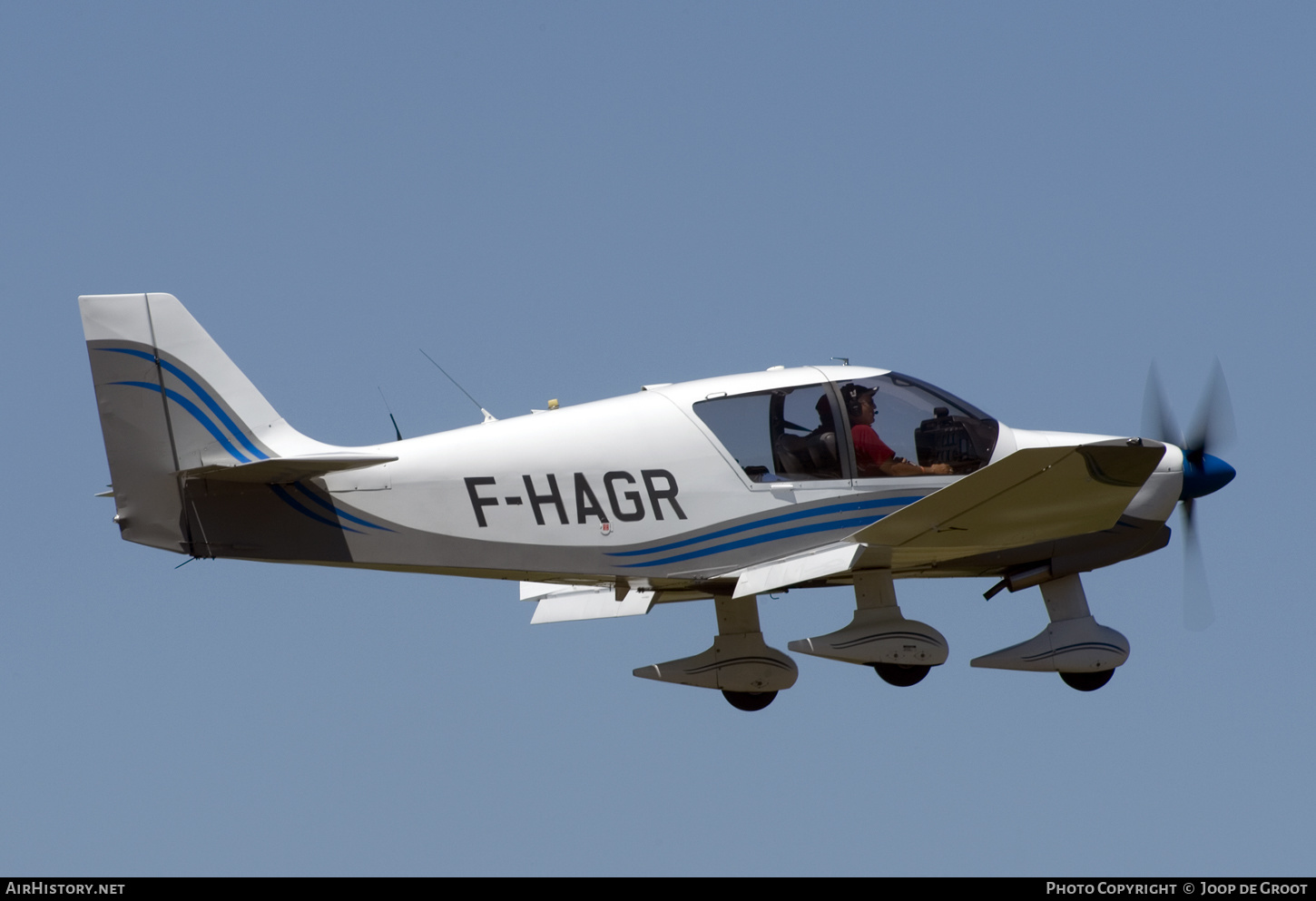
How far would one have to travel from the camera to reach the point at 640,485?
14.1 m

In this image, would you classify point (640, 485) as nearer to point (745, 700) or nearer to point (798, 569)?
point (798, 569)

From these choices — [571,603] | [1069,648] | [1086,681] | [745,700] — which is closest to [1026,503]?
[1069,648]

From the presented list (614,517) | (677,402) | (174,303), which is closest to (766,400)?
(677,402)

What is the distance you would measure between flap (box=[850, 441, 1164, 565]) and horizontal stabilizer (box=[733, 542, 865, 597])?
24 centimetres

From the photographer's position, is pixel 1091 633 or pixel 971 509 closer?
pixel 971 509

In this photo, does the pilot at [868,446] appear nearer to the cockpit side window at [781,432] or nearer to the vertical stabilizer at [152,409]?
the cockpit side window at [781,432]

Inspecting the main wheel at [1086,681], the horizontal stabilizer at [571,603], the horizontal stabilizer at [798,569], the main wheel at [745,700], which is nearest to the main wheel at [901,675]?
the main wheel at [745,700]

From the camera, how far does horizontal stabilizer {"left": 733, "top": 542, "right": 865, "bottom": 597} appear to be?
13.7m

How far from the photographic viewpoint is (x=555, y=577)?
14.3 metres

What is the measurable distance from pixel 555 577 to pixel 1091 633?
16.6 feet

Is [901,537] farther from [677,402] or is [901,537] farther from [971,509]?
[677,402]

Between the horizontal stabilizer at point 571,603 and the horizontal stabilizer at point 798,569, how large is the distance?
6.76 ft

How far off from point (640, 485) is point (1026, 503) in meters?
3.23

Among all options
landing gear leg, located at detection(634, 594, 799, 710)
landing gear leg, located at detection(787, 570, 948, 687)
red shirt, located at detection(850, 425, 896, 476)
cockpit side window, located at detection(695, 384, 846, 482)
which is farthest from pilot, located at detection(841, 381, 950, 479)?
landing gear leg, located at detection(634, 594, 799, 710)
